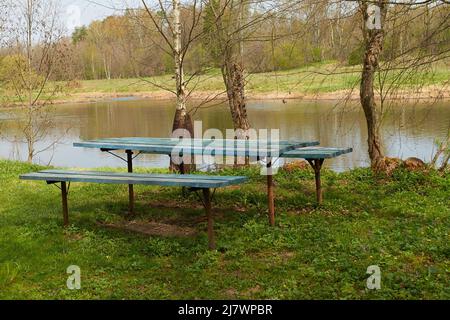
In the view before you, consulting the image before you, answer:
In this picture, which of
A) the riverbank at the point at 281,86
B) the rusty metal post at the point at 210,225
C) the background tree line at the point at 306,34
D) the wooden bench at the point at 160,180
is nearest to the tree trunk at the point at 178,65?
the riverbank at the point at 281,86

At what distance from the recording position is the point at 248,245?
486cm

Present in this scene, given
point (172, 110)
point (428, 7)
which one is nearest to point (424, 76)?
point (428, 7)

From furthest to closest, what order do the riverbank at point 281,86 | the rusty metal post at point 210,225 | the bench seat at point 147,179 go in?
the riverbank at point 281,86
the rusty metal post at point 210,225
the bench seat at point 147,179

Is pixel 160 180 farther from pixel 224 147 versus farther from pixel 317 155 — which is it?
pixel 317 155

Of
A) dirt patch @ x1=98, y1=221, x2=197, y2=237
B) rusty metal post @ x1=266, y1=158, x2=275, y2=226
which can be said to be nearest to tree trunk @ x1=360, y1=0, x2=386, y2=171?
rusty metal post @ x1=266, y1=158, x2=275, y2=226

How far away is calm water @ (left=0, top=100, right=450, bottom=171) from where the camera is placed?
12.2 m

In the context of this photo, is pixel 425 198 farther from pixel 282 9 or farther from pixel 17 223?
pixel 17 223

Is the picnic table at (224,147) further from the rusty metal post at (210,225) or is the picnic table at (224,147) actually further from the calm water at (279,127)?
the calm water at (279,127)

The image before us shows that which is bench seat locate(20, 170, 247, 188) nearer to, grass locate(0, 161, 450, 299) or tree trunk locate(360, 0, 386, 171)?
grass locate(0, 161, 450, 299)

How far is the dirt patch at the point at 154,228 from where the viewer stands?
5387 millimetres

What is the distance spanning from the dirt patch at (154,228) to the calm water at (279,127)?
12.8ft

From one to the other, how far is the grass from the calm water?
233 centimetres

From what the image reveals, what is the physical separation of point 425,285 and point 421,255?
0.69 metres

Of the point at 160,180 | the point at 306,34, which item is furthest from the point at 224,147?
the point at 306,34
